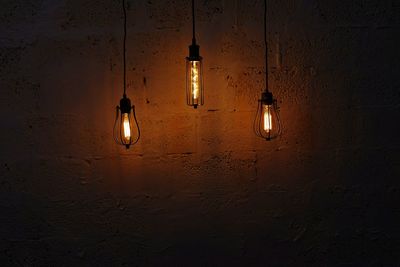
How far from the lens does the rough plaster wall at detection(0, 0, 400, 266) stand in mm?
1961

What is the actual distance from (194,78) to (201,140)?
1.22ft

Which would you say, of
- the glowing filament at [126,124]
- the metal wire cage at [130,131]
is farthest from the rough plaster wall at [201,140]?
the glowing filament at [126,124]

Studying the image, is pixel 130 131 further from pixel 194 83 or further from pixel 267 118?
pixel 267 118

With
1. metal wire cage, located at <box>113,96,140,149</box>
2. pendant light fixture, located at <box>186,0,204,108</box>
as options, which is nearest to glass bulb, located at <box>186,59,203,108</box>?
pendant light fixture, located at <box>186,0,204,108</box>

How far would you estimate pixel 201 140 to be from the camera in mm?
1982

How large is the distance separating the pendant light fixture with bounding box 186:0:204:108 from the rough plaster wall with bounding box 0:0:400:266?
1.9 inches

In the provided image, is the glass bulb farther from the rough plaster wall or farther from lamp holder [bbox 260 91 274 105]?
lamp holder [bbox 260 91 274 105]

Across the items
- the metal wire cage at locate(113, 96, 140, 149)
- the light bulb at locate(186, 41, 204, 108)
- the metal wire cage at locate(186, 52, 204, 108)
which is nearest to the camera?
the light bulb at locate(186, 41, 204, 108)

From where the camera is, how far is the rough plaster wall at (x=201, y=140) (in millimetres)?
1961

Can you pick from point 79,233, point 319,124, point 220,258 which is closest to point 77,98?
point 79,233

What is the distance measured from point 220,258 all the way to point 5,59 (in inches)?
65.2

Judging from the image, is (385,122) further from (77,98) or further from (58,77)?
(58,77)

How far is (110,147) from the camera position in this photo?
78.5 inches

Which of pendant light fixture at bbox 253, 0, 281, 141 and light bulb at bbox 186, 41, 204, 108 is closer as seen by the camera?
light bulb at bbox 186, 41, 204, 108
